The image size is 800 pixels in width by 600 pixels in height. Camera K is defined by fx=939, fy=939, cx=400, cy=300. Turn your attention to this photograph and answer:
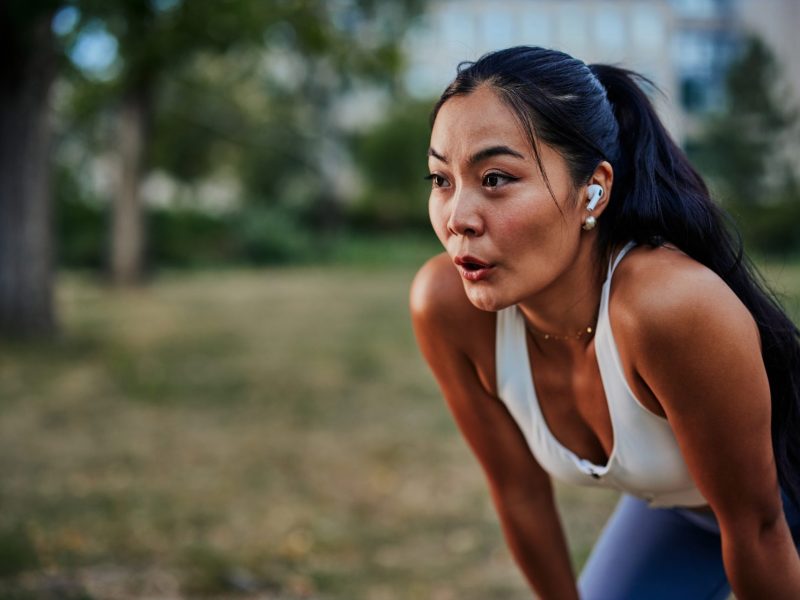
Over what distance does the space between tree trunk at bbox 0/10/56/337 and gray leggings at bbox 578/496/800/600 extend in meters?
7.50

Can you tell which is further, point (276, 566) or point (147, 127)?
point (147, 127)

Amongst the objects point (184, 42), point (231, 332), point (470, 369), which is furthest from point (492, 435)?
point (184, 42)

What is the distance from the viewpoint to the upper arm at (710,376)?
5.43ft

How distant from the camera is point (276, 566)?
14.6ft

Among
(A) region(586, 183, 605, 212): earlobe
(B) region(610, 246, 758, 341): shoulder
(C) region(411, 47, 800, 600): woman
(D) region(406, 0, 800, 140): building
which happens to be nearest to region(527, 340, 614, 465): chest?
(C) region(411, 47, 800, 600): woman

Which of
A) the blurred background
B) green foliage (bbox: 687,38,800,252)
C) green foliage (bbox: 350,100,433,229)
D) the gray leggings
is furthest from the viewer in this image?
green foliage (bbox: 350,100,433,229)

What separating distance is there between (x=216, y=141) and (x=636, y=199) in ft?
79.2

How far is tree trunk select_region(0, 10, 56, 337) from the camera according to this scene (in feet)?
27.3

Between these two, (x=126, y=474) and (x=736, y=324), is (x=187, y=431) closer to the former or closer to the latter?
(x=126, y=474)

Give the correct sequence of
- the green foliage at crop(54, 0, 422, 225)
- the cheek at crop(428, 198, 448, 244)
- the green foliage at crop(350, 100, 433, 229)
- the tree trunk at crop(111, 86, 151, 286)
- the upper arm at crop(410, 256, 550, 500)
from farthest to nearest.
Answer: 1. the green foliage at crop(350, 100, 433, 229)
2. the tree trunk at crop(111, 86, 151, 286)
3. the green foliage at crop(54, 0, 422, 225)
4. the upper arm at crop(410, 256, 550, 500)
5. the cheek at crop(428, 198, 448, 244)

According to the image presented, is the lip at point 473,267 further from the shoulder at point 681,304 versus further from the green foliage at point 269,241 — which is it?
the green foliage at point 269,241

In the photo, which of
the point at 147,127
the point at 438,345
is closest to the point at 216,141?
the point at 147,127

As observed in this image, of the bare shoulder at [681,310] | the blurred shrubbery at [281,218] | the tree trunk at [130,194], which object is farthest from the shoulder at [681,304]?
the blurred shrubbery at [281,218]

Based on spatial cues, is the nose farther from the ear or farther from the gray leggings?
the gray leggings
